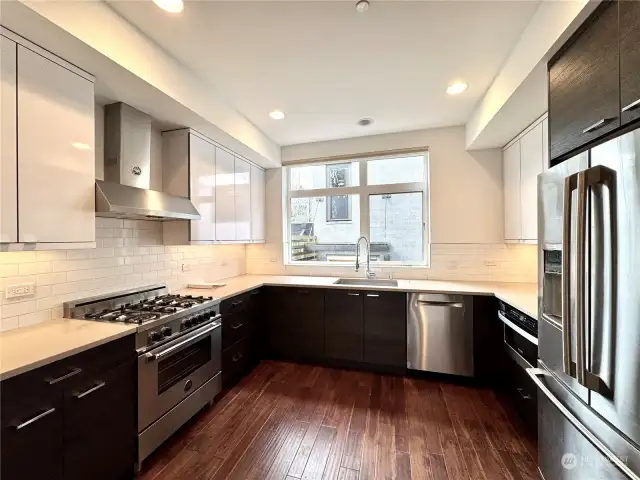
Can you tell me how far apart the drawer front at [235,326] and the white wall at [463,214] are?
1.71 metres

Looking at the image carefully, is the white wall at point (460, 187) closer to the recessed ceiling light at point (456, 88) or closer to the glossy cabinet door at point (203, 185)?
the recessed ceiling light at point (456, 88)

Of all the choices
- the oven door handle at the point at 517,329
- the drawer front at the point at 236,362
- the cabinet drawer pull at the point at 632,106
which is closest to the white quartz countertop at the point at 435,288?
the oven door handle at the point at 517,329

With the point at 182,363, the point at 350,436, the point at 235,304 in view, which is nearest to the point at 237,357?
the point at 235,304

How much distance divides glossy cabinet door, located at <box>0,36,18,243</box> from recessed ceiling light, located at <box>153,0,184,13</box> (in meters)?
0.71

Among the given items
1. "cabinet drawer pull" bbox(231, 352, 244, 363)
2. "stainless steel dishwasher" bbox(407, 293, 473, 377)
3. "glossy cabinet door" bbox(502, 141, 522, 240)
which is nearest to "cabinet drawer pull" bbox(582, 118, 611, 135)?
"glossy cabinet door" bbox(502, 141, 522, 240)

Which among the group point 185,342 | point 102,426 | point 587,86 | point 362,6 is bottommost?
point 102,426

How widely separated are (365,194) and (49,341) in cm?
323

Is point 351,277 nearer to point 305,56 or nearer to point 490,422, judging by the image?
point 490,422

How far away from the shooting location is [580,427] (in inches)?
46.3

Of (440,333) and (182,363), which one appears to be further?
(440,333)

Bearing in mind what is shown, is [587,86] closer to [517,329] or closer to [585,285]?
[585,285]

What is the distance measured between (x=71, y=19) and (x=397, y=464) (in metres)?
3.01

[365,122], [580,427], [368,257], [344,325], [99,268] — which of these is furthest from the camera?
[368,257]

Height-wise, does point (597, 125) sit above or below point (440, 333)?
above
